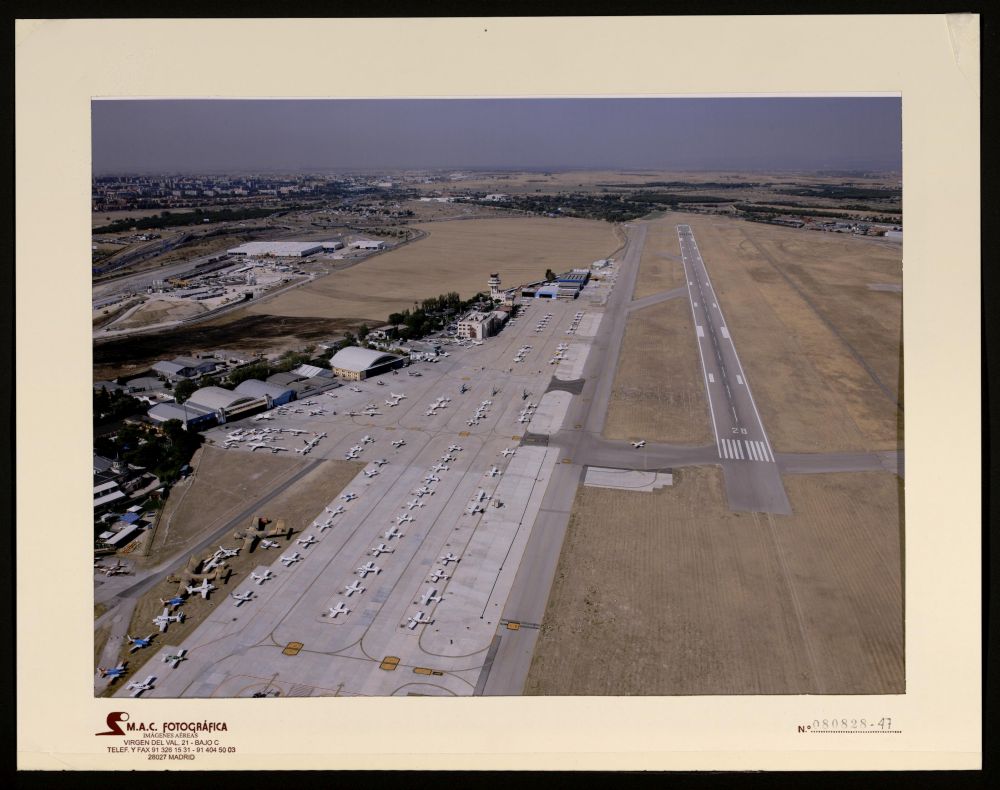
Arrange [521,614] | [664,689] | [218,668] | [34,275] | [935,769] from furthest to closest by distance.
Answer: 1. [521,614]
2. [218,668]
3. [664,689]
4. [34,275]
5. [935,769]

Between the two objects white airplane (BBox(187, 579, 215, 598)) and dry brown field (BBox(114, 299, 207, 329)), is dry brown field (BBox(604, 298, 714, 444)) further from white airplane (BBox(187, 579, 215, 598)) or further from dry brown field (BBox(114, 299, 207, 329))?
dry brown field (BBox(114, 299, 207, 329))

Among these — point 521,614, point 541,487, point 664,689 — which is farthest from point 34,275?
point 541,487

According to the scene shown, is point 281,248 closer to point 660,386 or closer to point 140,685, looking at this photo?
point 660,386

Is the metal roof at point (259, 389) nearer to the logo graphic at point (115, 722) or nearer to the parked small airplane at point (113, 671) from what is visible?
the parked small airplane at point (113, 671)

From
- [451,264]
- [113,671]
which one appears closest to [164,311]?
[451,264]

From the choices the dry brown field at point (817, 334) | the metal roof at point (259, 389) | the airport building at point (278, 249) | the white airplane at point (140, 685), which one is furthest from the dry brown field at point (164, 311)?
the dry brown field at point (817, 334)

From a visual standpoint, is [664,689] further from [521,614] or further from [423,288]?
[423,288]
